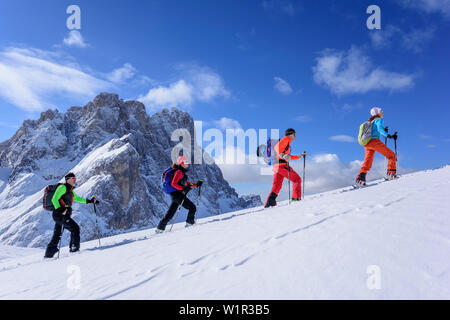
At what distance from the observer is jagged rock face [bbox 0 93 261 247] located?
101 meters

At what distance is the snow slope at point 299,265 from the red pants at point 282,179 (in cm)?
396

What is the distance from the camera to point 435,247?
8.89 feet

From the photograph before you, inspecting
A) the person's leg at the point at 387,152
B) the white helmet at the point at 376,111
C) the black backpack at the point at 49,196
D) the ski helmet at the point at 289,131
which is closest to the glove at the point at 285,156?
the ski helmet at the point at 289,131

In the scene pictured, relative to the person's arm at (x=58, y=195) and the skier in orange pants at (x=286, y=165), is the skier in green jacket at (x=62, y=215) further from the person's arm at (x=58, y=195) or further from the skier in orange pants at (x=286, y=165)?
the skier in orange pants at (x=286, y=165)

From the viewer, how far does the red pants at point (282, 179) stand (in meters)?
8.98

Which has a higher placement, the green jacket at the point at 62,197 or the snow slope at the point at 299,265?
the green jacket at the point at 62,197

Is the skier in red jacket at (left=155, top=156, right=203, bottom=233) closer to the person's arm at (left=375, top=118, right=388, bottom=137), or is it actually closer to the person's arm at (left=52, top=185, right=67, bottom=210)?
the person's arm at (left=52, top=185, right=67, bottom=210)

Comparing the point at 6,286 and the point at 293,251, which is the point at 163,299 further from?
the point at 6,286

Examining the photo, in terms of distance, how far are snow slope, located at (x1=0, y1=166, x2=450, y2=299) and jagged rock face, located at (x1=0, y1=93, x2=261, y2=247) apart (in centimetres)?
9362

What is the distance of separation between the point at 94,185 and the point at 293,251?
378 ft

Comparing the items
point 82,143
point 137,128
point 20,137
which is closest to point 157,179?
point 137,128

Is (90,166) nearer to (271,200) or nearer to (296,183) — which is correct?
(271,200)

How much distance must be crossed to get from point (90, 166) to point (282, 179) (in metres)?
122

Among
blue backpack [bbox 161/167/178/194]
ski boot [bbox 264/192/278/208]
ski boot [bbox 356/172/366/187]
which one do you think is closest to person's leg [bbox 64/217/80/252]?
blue backpack [bbox 161/167/178/194]
